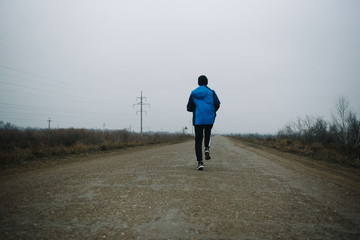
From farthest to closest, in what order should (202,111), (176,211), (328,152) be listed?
(328,152) < (202,111) < (176,211)

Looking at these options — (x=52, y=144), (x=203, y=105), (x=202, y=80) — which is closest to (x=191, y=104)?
(x=203, y=105)

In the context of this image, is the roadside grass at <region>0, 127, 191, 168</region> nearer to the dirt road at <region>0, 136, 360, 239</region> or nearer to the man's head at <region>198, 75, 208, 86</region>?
the dirt road at <region>0, 136, 360, 239</region>

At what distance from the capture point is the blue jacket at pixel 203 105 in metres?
4.27

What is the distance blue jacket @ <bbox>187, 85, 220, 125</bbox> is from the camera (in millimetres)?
4270

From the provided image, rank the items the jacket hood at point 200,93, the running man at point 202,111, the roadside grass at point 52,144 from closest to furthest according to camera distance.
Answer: the running man at point 202,111 < the jacket hood at point 200,93 < the roadside grass at point 52,144

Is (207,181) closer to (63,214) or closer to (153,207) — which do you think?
(153,207)

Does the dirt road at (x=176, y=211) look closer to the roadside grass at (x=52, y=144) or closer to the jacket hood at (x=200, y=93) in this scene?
the jacket hood at (x=200, y=93)

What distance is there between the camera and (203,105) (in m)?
4.32

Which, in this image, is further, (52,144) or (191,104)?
(52,144)

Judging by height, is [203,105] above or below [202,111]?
above

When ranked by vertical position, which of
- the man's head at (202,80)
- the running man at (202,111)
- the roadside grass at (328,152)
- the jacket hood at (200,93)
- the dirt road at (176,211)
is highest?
the man's head at (202,80)

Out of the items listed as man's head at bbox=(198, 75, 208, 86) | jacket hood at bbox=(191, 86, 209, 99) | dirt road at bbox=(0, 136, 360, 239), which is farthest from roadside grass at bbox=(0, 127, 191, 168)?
man's head at bbox=(198, 75, 208, 86)

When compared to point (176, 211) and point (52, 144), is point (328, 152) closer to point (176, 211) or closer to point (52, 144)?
point (176, 211)

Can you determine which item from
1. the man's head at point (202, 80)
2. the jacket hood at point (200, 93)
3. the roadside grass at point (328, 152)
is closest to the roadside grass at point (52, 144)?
the jacket hood at point (200, 93)
